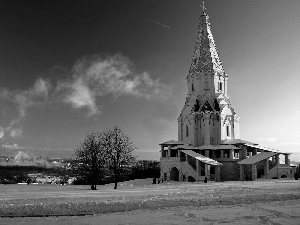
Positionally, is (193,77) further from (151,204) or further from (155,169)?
(151,204)

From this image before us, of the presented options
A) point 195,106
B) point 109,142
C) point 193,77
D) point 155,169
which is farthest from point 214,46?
point 109,142

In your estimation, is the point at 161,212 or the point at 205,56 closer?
the point at 161,212

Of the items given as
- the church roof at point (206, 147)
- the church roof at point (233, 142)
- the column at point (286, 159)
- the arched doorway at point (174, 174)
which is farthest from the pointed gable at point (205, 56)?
the column at point (286, 159)

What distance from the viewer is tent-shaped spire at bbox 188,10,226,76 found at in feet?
210

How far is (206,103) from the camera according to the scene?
62469 millimetres

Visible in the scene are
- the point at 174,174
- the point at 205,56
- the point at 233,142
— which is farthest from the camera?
the point at 205,56

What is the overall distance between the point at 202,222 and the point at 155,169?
56845 millimetres

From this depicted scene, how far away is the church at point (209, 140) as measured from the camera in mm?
52366

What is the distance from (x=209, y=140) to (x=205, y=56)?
15.4m

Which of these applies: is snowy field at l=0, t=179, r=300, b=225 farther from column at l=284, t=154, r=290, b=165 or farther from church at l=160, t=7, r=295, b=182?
column at l=284, t=154, r=290, b=165

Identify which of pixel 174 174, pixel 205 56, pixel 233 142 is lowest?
pixel 174 174

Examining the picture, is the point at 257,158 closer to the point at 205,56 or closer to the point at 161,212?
the point at 205,56

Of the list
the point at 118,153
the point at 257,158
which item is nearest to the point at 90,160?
the point at 118,153

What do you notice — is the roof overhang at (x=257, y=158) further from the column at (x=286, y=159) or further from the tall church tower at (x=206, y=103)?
the tall church tower at (x=206, y=103)
